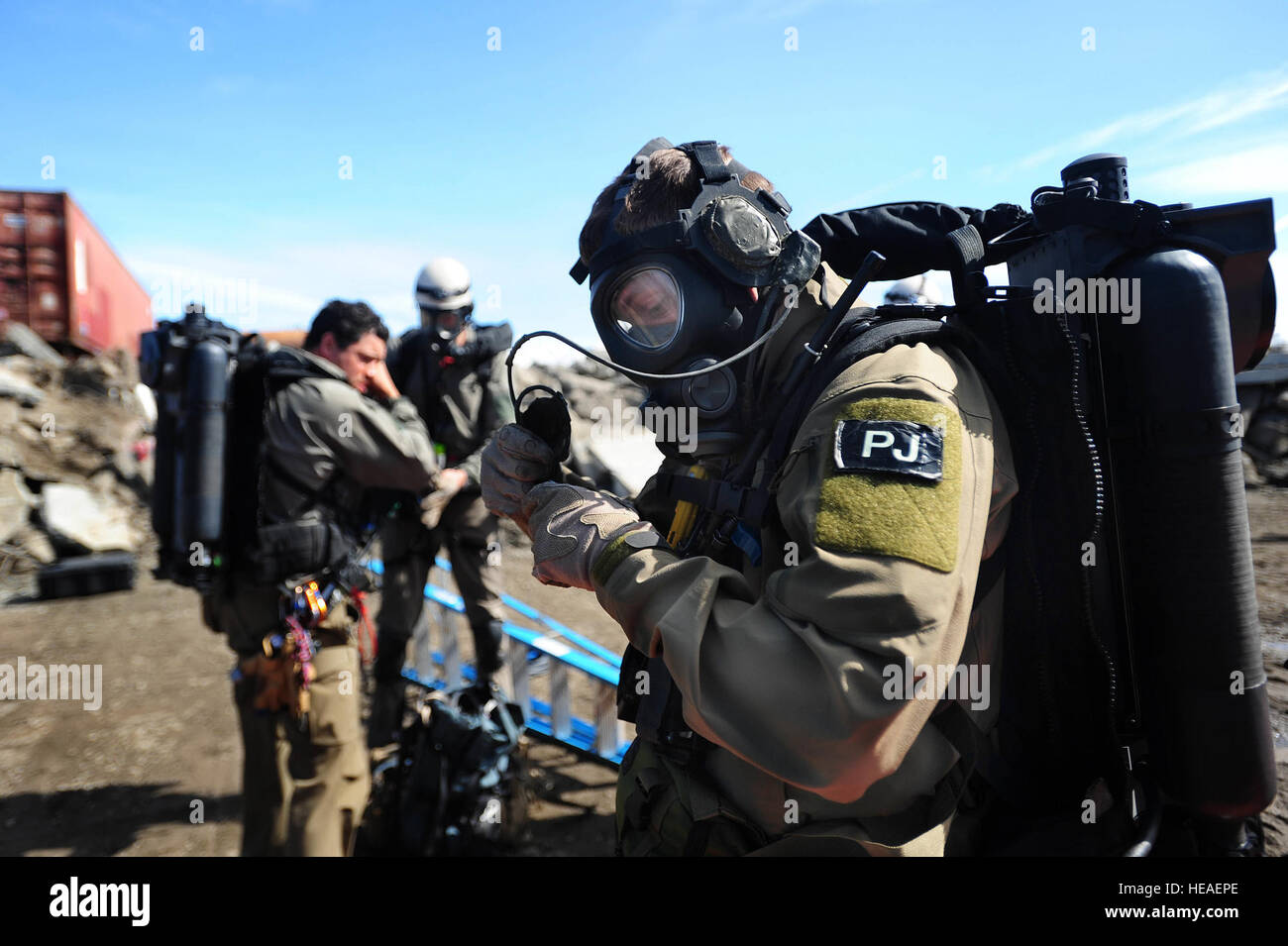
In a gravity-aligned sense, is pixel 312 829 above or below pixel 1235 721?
below

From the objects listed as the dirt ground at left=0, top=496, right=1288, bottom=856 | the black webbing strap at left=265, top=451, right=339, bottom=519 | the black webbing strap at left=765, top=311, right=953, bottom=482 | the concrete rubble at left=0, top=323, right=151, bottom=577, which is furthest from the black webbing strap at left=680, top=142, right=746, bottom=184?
the concrete rubble at left=0, top=323, right=151, bottom=577

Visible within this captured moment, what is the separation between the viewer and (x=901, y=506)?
47.8 inches

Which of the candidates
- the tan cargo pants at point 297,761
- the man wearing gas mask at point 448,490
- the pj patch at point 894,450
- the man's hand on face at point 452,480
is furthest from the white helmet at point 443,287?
the pj patch at point 894,450

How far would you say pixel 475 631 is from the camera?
5.08 meters

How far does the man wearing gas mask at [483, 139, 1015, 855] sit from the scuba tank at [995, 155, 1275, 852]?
27 centimetres

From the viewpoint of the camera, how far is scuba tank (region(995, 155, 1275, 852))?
144 centimetres

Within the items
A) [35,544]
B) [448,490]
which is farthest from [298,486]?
[35,544]

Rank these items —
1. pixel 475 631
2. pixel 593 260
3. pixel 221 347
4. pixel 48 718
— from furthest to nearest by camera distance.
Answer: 1. pixel 48 718
2. pixel 475 631
3. pixel 221 347
4. pixel 593 260

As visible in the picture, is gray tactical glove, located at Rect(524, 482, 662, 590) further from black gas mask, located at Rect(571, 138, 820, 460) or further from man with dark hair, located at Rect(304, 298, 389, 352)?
man with dark hair, located at Rect(304, 298, 389, 352)
